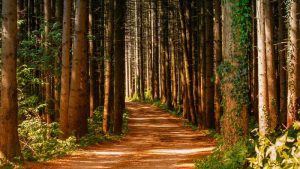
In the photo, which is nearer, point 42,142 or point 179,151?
point 42,142

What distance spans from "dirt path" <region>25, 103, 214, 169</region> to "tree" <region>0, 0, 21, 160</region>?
0.91m

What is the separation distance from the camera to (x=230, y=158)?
30.3 feet

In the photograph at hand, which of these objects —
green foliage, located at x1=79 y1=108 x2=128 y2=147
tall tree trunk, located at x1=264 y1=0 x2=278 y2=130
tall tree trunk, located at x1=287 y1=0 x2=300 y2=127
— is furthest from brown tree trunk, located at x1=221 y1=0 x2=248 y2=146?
green foliage, located at x1=79 y1=108 x2=128 y2=147

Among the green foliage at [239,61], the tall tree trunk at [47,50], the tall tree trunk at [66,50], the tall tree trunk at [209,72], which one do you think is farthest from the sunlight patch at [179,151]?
the tall tree trunk at [47,50]

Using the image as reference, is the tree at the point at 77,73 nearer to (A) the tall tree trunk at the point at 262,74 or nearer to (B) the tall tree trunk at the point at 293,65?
(B) the tall tree trunk at the point at 293,65

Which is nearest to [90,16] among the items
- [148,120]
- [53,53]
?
[53,53]

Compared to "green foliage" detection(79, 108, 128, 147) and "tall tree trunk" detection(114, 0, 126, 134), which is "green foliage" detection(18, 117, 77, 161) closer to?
"green foliage" detection(79, 108, 128, 147)

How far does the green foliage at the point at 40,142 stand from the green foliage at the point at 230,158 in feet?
16.1

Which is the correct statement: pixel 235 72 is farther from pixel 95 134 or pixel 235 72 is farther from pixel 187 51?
pixel 187 51

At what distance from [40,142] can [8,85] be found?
403cm

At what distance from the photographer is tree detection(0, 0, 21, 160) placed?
34.5 feet

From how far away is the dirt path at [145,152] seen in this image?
11.8m

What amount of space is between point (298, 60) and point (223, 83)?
404 cm

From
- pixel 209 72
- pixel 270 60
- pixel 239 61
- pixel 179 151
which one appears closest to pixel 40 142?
pixel 179 151
